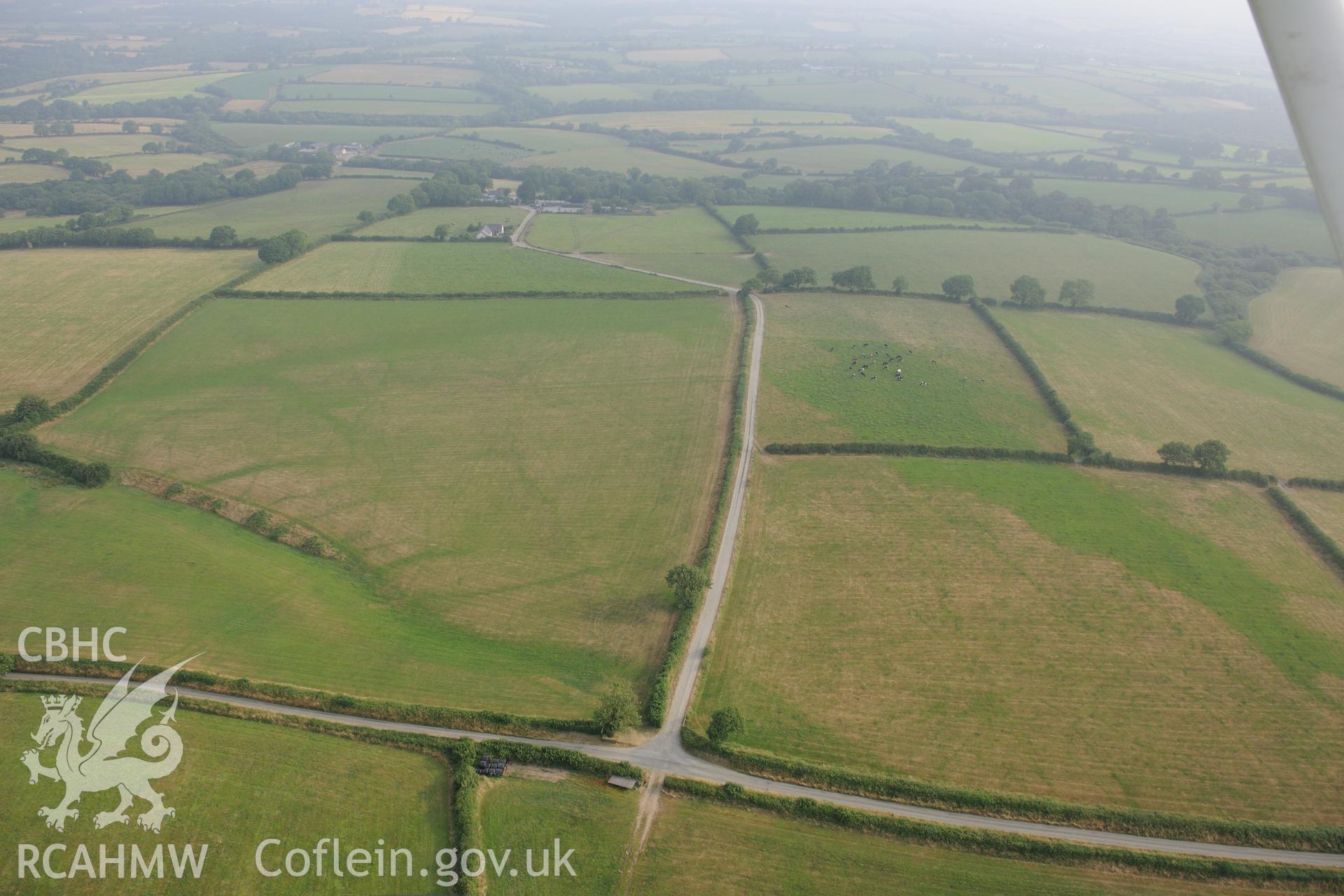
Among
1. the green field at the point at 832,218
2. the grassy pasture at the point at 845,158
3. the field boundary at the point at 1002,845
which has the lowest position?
the field boundary at the point at 1002,845

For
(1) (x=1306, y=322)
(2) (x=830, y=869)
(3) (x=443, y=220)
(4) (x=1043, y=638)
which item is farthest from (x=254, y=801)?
(1) (x=1306, y=322)

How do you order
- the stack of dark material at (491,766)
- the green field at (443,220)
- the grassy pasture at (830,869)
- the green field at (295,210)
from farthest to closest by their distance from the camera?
the green field at (443,220)
the green field at (295,210)
the stack of dark material at (491,766)
the grassy pasture at (830,869)

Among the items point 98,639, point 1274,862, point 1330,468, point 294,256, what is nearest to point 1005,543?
point 1274,862

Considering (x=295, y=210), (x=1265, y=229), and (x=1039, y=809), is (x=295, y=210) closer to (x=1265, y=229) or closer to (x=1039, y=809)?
(x=1039, y=809)

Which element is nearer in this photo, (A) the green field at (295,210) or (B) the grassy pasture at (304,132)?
(A) the green field at (295,210)

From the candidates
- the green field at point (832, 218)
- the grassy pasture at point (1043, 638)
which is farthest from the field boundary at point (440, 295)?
the grassy pasture at point (1043, 638)

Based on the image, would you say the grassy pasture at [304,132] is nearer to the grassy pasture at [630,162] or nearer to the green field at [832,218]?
the grassy pasture at [630,162]
